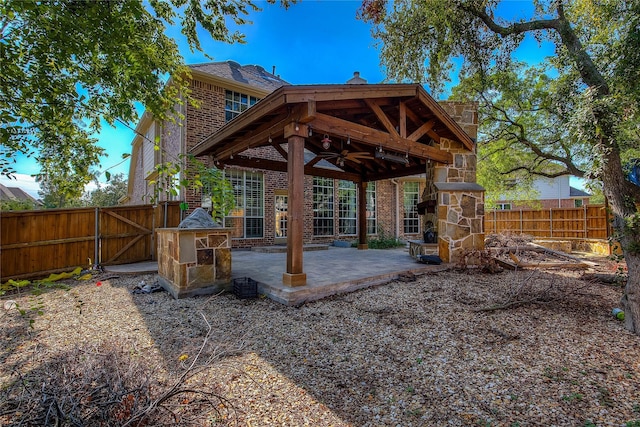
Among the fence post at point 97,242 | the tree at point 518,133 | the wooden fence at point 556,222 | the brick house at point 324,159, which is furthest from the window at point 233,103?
the wooden fence at point 556,222

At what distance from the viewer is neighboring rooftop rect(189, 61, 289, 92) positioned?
1027 centimetres

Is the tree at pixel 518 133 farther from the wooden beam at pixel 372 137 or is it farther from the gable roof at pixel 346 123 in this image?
the wooden beam at pixel 372 137

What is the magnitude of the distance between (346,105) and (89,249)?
22.5 feet

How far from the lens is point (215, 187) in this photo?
8.34ft

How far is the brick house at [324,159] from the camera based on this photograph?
5691mm

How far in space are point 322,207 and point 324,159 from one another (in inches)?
111

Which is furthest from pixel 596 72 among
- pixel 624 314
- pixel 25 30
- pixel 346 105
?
pixel 25 30

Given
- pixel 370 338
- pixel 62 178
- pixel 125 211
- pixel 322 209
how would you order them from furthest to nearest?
pixel 322 209, pixel 125 211, pixel 370 338, pixel 62 178

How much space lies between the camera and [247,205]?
34.4 ft

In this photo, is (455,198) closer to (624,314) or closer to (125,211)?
(624,314)

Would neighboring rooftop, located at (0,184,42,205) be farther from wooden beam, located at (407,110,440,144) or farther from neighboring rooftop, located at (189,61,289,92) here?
wooden beam, located at (407,110,440,144)

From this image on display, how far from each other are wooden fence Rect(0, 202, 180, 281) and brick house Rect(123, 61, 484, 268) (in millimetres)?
1576

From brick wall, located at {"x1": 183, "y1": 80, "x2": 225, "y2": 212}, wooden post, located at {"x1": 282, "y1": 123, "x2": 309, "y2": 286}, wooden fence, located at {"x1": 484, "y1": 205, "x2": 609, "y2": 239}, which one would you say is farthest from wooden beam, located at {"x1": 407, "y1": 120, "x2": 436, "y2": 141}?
wooden fence, located at {"x1": 484, "y1": 205, "x2": 609, "y2": 239}

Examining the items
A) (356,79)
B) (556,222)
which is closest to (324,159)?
(356,79)
